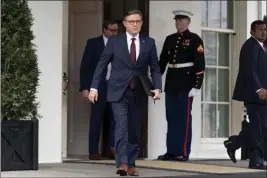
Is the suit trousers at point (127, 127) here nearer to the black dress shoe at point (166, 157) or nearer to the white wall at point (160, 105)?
the black dress shoe at point (166, 157)

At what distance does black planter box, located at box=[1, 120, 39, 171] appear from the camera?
795 centimetres

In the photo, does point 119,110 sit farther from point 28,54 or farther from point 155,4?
point 155,4

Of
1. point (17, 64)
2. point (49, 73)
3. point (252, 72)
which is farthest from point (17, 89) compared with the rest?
point (252, 72)

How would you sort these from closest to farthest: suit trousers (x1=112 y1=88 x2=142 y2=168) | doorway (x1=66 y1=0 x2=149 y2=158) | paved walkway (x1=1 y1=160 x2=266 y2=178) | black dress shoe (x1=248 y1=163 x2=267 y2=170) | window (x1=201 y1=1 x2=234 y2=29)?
suit trousers (x1=112 y1=88 x2=142 y2=168) → paved walkway (x1=1 y1=160 x2=266 y2=178) → black dress shoe (x1=248 y1=163 x2=267 y2=170) → doorway (x1=66 y1=0 x2=149 y2=158) → window (x1=201 y1=1 x2=234 y2=29)

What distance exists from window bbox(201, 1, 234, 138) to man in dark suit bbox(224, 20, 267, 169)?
2891mm

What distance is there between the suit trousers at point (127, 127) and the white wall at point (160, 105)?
9.84ft

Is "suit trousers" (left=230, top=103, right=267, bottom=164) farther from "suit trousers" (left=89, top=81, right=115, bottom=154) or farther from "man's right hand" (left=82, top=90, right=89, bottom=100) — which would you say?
"man's right hand" (left=82, top=90, right=89, bottom=100)

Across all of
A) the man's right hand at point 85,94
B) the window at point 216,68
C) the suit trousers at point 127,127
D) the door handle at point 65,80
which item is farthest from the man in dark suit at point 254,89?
the window at point 216,68

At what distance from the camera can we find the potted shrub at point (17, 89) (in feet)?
26.2

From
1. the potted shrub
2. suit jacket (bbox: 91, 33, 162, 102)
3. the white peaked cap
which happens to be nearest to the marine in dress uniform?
the white peaked cap

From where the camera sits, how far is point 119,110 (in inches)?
307

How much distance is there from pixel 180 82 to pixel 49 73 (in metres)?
1.82

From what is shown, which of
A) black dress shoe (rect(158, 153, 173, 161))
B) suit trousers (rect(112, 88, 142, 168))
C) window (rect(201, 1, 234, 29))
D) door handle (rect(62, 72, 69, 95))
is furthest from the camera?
window (rect(201, 1, 234, 29))

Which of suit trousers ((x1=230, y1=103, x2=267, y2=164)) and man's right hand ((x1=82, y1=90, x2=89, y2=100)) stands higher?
man's right hand ((x1=82, y1=90, x2=89, y2=100))
